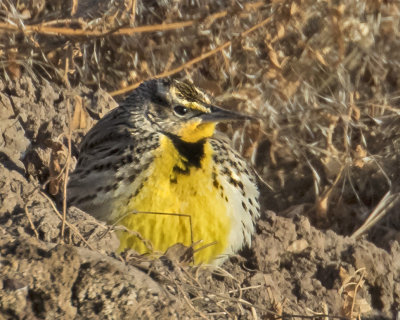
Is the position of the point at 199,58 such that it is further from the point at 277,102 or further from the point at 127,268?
the point at 127,268

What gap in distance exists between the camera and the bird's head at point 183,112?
5.02 meters

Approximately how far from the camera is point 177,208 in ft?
15.2

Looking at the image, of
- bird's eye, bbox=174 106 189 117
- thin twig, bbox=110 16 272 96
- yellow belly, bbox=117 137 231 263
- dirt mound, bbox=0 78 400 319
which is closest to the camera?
dirt mound, bbox=0 78 400 319

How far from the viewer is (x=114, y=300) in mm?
3156

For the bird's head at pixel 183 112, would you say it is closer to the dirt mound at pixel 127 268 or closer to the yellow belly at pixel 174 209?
the yellow belly at pixel 174 209

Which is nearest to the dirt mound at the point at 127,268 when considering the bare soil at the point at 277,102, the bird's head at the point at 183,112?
the bare soil at the point at 277,102

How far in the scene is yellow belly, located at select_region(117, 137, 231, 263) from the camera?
4605 millimetres

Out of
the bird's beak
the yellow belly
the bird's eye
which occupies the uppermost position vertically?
the bird's eye

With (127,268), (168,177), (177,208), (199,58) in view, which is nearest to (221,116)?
(168,177)

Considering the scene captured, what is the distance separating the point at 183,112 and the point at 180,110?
0.02m

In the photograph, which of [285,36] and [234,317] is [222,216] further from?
[285,36]

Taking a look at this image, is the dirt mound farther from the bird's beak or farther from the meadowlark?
the bird's beak

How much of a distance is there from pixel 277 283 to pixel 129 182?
3.21 ft

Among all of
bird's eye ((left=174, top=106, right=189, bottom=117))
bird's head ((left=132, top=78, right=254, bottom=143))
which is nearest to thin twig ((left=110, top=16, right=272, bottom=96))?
bird's head ((left=132, top=78, right=254, bottom=143))
